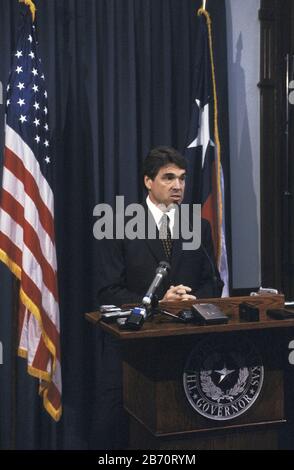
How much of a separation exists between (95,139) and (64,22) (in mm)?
765

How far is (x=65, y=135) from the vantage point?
3936 mm

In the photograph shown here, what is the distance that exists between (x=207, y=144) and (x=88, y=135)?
783 mm

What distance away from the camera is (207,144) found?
4.09m

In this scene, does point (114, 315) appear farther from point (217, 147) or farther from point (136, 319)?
point (217, 147)

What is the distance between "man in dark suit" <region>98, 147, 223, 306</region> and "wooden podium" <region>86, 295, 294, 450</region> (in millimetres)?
554

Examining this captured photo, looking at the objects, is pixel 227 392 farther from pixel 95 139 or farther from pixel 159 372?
pixel 95 139

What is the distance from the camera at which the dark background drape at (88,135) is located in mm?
3848

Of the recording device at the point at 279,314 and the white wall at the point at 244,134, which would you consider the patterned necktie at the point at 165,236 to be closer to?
the recording device at the point at 279,314

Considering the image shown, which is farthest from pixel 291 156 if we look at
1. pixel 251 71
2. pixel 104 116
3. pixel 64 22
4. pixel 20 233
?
pixel 20 233

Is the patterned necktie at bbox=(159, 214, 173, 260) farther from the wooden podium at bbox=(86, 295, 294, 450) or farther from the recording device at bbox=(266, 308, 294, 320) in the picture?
the recording device at bbox=(266, 308, 294, 320)

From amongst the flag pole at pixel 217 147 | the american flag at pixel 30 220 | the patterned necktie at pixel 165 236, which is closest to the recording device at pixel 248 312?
the patterned necktie at pixel 165 236

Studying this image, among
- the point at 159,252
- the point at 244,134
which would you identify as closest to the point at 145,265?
the point at 159,252

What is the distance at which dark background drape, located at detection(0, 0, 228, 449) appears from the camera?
151 inches

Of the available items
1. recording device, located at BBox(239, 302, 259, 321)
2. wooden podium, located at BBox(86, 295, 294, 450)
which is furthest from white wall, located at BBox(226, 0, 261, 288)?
recording device, located at BBox(239, 302, 259, 321)
